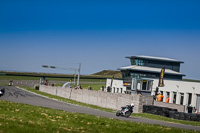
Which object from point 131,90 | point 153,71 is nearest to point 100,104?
point 131,90

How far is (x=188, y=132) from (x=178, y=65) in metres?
85.8

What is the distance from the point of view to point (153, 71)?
88.8 meters

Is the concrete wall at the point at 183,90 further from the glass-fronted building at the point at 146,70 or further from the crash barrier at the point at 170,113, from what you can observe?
the crash barrier at the point at 170,113

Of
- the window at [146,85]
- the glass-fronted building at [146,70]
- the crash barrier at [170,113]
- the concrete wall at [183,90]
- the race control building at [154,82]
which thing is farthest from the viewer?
the glass-fronted building at [146,70]

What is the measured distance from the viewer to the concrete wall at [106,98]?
3712 cm

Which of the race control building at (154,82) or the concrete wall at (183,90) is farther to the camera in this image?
the race control building at (154,82)

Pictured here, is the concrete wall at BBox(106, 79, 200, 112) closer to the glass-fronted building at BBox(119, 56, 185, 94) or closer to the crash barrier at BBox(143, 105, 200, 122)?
the glass-fronted building at BBox(119, 56, 185, 94)

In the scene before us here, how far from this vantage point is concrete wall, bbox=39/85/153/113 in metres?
37.1

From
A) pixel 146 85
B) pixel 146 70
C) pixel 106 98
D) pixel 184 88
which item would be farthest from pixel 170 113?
pixel 146 70

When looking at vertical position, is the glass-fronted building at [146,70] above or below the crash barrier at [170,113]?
above

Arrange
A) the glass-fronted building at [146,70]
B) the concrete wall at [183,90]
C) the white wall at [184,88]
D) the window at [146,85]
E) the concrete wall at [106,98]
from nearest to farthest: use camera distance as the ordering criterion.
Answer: the concrete wall at [106,98] → the concrete wall at [183,90] → the white wall at [184,88] → the window at [146,85] → the glass-fronted building at [146,70]

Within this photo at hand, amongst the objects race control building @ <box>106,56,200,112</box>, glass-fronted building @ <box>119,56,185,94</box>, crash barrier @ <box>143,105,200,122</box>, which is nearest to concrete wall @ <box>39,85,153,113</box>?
crash barrier @ <box>143,105,200,122</box>

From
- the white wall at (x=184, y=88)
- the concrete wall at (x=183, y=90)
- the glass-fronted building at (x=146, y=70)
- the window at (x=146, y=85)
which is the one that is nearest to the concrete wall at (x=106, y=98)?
the concrete wall at (x=183, y=90)

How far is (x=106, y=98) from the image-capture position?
46438 millimetres
